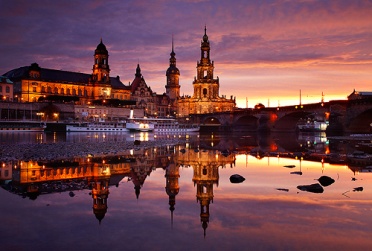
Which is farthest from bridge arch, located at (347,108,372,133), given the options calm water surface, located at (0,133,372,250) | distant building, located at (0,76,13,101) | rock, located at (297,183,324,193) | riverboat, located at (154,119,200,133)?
distant building, located at (0,76,13,101)

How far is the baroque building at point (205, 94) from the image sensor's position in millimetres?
155250

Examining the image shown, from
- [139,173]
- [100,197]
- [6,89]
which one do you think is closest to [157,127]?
[6,89]

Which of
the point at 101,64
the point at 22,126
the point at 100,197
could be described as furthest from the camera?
the point at 101,64

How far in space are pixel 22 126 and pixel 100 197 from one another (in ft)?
299

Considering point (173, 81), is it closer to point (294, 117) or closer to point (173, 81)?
point (173, 81)

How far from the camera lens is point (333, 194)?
1477 centimetres

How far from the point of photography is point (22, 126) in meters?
96.6

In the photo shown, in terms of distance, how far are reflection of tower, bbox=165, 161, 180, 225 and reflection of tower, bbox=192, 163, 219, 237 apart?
856 millimetres

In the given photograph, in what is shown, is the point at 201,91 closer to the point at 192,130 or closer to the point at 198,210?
the point at 192,130

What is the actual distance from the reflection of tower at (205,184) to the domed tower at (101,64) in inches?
4778

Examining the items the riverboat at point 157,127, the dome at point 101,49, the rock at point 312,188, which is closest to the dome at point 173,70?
the dome at point 101,49

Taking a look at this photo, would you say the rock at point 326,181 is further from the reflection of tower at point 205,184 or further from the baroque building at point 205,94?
the baroque building at point 205,94

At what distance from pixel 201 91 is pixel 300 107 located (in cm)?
7324

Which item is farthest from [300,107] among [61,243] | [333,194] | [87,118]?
[61,243]
